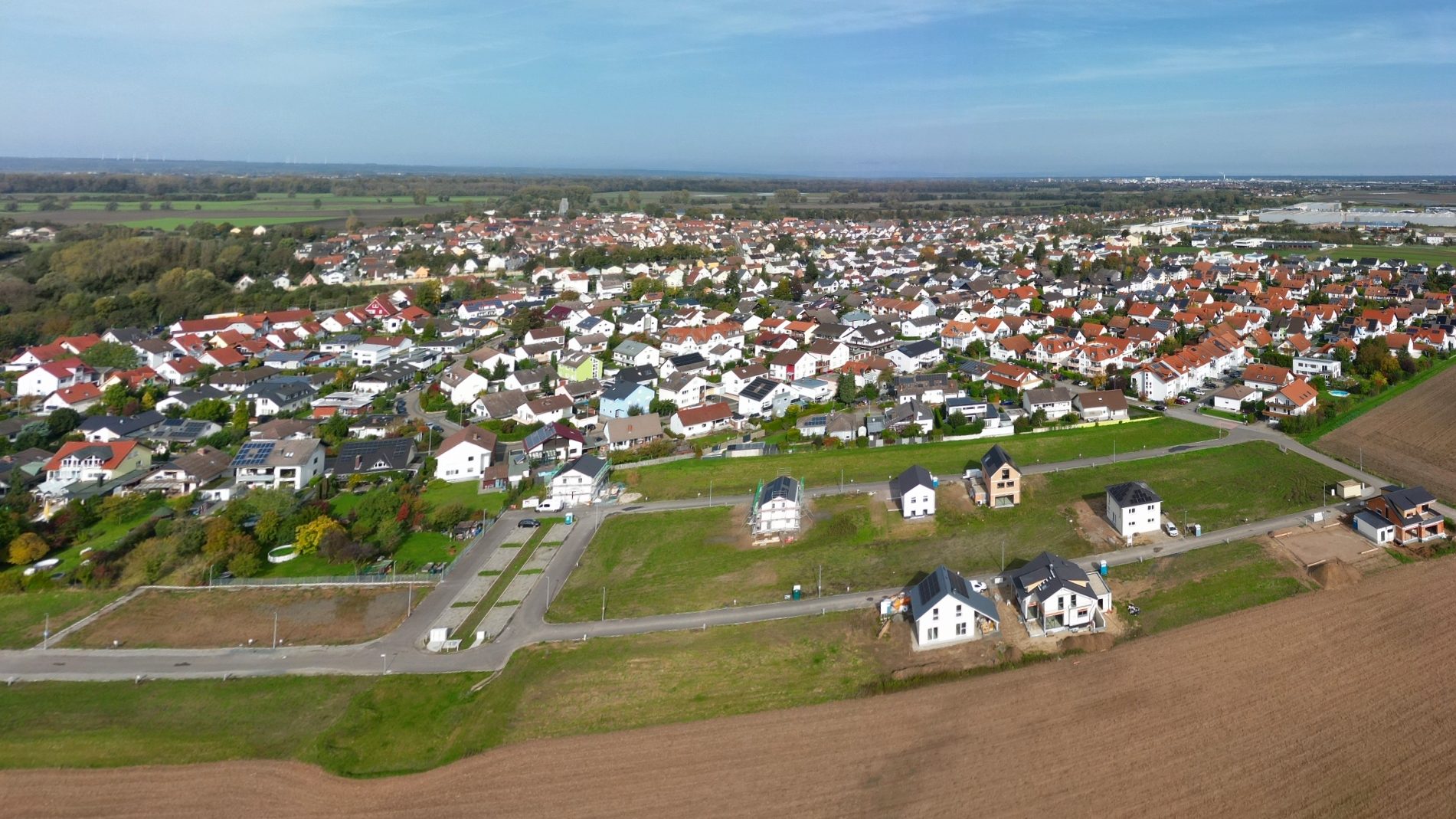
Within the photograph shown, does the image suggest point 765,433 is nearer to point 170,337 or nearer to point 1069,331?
point 1069,331

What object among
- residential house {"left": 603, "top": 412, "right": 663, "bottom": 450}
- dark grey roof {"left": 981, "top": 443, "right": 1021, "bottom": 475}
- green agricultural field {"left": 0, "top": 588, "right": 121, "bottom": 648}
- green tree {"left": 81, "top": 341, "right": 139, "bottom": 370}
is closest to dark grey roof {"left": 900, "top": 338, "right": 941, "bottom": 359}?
residential house {"left": 603, "top": 412, "right": 663, "bottom": 450}

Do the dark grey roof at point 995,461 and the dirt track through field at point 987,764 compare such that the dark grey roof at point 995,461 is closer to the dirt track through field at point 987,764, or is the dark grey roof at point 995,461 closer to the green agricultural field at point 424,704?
the dirt track through field at point 987,764

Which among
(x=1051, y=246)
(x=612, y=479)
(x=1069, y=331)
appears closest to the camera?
(x=612, y=479)

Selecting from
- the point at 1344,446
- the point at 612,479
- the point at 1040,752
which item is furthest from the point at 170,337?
the point at 1344,446

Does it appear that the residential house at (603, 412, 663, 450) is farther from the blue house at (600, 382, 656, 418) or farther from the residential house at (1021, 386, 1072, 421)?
the residential house at (1021, 386, 1072, 421)

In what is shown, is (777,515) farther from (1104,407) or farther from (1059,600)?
(1104,407)

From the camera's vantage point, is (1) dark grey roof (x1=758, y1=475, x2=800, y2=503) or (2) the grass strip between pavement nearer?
(2) the grass strip between pavement

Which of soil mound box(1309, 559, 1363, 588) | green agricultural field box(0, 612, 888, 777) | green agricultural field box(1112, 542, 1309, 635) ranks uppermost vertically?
soil mound box(1309, 559, 1363, 588)
